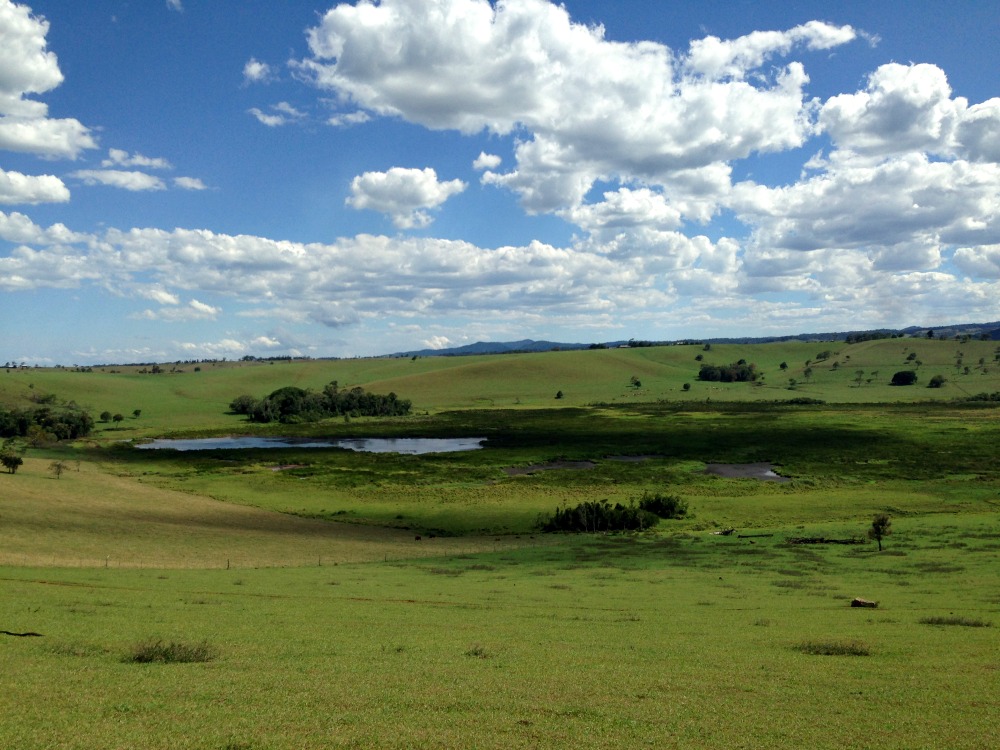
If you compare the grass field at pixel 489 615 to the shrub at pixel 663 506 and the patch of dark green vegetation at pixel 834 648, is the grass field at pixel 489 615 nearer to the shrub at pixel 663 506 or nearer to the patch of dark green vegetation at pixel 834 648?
the patch of dark green vegetation at pixel 834 648

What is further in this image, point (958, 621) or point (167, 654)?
point (958, 621)

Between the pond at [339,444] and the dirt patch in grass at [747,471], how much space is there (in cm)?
3979

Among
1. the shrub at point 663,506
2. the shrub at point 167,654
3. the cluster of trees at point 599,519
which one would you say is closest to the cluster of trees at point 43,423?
the cluster of trees at point 599,519

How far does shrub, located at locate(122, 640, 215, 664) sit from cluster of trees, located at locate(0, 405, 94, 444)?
131 meters

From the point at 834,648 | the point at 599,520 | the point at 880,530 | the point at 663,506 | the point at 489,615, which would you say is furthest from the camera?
the point at 663,506

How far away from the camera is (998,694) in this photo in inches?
579

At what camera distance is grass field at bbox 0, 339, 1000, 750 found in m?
12.8

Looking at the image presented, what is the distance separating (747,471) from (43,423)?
129 meters

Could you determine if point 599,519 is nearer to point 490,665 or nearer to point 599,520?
point 599,520

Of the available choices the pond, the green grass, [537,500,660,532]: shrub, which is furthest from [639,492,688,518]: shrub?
the pond

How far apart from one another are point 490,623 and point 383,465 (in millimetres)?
76275

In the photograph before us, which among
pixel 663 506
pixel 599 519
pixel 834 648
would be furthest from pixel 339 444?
pixel 834 648

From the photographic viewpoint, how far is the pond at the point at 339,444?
11956cm

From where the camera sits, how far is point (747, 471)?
91625mm
